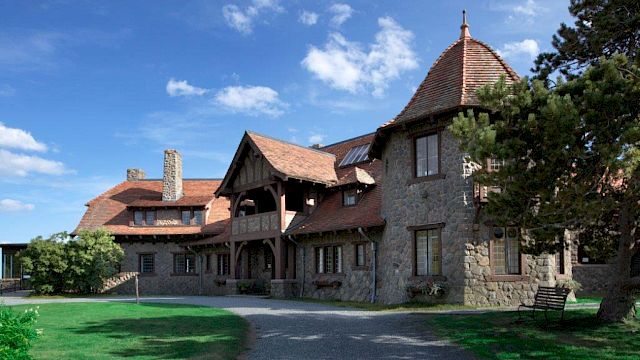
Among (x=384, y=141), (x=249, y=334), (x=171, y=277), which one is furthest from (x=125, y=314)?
(x=171, y=277)

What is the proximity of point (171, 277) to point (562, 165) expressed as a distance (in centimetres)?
2873

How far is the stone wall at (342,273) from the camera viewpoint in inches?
938

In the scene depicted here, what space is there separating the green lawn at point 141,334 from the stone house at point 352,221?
6.77m

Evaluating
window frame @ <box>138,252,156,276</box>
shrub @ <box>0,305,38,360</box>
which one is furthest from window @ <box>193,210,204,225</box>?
shrub @ <box>0,305,38,360</box>

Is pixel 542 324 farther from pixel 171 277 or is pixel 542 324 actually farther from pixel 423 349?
pixel 171 277

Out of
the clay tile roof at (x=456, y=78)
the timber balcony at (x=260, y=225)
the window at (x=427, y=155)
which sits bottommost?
the timber balcony at (x=260, y=225)

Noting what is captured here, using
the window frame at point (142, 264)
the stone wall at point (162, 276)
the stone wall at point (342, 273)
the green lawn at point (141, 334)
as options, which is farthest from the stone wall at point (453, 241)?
the window frame at point (142, 264)

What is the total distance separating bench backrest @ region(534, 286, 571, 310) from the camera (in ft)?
44.8

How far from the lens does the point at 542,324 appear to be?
45.1 feet

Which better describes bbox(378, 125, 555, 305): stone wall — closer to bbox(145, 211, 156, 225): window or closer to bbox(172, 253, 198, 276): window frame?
bbox(172, 253, 198, 276): window frame

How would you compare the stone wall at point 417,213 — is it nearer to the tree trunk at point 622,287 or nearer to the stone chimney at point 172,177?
the tree trunk at point 622,287

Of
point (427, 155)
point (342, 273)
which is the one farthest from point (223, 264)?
point (427, 155)

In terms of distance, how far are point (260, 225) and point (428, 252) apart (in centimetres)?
1109

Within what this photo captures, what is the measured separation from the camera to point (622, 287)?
13.5 meters
